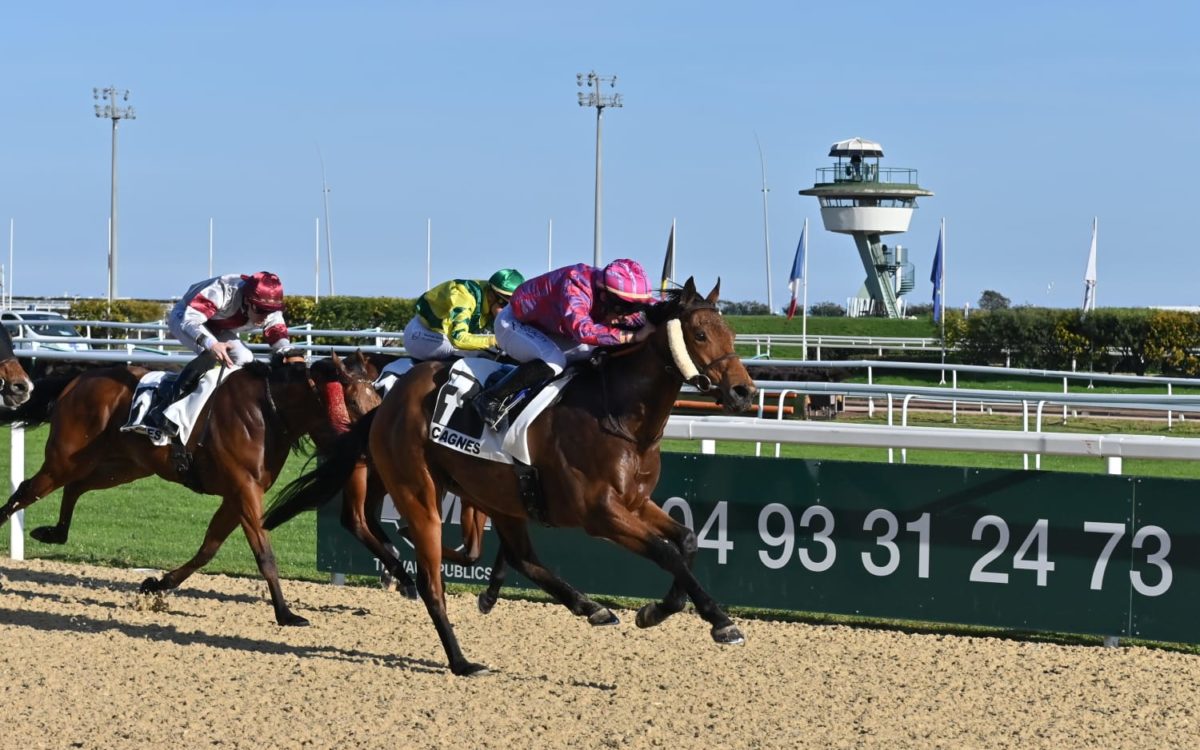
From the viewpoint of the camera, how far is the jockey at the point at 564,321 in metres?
5.61

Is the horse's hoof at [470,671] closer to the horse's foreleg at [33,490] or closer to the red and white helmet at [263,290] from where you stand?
the red and white helmet at [263,290]

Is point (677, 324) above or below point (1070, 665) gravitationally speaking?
above

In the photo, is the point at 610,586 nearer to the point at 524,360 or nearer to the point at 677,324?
the point at 524,360

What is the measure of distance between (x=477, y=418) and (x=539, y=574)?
2.30ft

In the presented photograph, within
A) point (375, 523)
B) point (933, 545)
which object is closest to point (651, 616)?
point (933, 545)

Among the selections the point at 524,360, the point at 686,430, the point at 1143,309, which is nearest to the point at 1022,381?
the point at 1143,309

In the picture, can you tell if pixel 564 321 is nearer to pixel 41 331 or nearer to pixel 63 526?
pixel 63 526

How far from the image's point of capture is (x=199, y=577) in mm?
7953

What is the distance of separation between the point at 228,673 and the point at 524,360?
5.26 feet

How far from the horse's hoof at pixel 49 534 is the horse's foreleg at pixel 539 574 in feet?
8.34

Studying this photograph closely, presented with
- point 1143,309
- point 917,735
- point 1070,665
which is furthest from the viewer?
point 1143,309

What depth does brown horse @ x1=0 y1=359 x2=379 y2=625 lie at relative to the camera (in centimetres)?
682

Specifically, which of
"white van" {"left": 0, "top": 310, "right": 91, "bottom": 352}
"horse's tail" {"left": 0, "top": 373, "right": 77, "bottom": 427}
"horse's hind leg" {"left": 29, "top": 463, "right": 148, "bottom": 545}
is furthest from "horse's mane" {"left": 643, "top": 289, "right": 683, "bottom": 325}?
"white van" {"left": 0, "top": 310, "right": 91, "bottom": 352}

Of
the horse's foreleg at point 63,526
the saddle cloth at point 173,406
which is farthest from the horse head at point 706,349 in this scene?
the horse's foreleg at point 63,526
